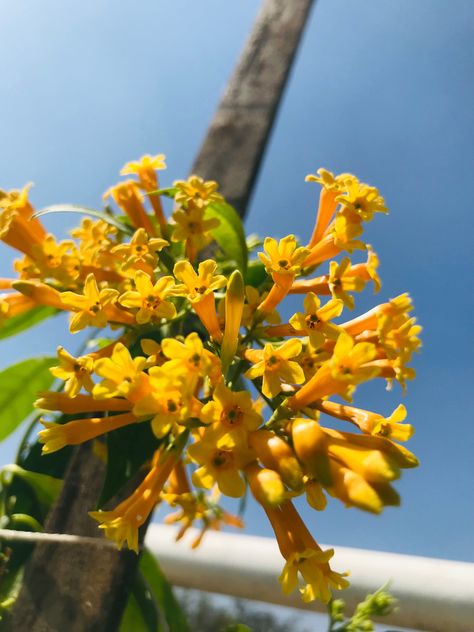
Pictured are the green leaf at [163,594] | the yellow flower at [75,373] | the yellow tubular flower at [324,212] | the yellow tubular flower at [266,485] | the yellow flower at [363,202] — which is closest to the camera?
the yellow tubular flower at [266,485]

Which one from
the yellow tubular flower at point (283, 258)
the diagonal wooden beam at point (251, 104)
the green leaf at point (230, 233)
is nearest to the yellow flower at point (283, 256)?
the yellow tubular flower at point (283, 258)

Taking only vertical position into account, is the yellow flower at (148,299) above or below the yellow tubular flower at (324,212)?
below

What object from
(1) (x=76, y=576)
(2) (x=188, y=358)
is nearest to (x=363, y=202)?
(2) (x=188, y=358)

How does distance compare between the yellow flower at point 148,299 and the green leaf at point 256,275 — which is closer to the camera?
the yellow flower at point 148,299

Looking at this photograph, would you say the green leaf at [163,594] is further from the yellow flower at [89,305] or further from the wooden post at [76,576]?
the yellow flower at [89,305]

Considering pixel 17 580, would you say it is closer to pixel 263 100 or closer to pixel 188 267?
pixel 188 267

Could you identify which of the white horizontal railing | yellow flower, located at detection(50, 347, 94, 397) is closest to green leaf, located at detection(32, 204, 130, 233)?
yellow flower, located at detection(50, 347, 94, 397)
